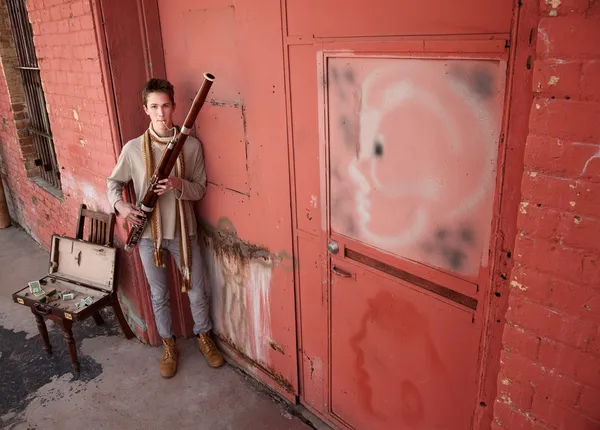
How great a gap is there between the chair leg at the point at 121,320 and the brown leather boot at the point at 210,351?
2.19ft

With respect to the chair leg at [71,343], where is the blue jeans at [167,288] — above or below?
above

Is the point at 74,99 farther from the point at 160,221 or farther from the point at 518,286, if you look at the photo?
the point at 518,286

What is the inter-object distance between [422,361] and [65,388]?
8.09 feet

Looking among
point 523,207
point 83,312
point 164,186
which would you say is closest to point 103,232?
point 83,312

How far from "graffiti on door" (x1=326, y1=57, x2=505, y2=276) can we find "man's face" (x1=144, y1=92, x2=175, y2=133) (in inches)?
44.7

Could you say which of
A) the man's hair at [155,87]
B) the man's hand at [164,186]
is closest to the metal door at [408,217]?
the man's hand at [164,186]

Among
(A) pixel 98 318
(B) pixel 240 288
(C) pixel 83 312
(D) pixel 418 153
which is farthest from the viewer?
(A) pixel 98 318

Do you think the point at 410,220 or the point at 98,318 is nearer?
the point at 410,220

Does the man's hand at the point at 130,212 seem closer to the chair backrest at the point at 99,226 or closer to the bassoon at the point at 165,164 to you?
the bassoon at the point at 165,164

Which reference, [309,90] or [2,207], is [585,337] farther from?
[2,207]

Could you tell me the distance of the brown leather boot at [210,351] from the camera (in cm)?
333

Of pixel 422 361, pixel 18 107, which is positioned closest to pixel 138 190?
pixel 422 361

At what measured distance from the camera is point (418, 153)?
1.82 meters

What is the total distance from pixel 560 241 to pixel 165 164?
202 cm
